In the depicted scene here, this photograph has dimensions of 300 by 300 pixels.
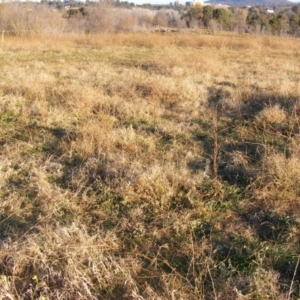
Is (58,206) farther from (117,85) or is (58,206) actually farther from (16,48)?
(16,48)

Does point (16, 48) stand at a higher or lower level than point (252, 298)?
higher

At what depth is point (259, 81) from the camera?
8094mm

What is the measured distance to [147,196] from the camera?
3270 mm

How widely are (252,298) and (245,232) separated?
698 mm

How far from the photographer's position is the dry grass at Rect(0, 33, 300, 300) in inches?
93.2

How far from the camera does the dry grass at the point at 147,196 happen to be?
2367 mm

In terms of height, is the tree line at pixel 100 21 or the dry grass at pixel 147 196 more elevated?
the tree line at pixel 100 21

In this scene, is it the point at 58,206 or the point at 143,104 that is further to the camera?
the point at 143,104

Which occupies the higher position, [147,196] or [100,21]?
[100,21]

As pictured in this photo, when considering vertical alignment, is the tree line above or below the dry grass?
above

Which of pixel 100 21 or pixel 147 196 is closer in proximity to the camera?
pixel 147 196

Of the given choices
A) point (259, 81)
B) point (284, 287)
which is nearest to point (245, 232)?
point (284, 287)

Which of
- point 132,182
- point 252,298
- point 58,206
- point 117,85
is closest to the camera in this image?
point 252,298

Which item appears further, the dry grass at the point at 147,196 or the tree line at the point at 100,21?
the tree line at the point at 100,21
